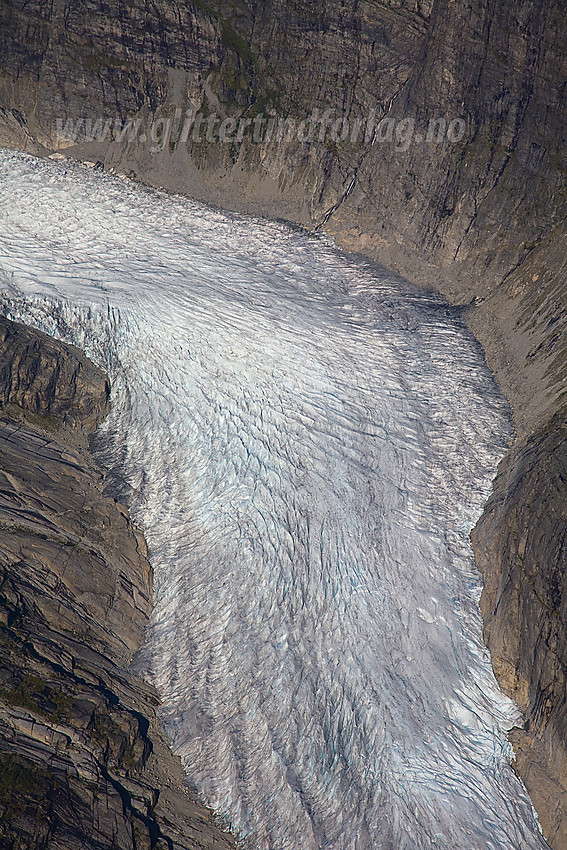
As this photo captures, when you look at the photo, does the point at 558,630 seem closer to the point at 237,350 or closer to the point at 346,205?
the point at 237,350

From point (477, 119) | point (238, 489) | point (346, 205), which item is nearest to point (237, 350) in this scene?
point (238, 489)

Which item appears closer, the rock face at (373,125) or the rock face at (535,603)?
the rock face at (535,603)

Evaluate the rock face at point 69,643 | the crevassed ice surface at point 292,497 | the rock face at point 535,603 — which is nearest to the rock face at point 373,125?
the rock face at point 535,603

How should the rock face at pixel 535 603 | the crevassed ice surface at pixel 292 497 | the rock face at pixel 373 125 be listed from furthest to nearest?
1. the rock face at pixel 373 125
2. the crevassed ice surface at pixel 292 497
3. the rock face at pixel 535 603

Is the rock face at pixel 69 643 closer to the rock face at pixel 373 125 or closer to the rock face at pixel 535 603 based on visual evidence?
the rock face at pixel 535 603

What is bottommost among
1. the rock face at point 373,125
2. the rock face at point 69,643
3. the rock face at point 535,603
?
the rock face at point 69,643

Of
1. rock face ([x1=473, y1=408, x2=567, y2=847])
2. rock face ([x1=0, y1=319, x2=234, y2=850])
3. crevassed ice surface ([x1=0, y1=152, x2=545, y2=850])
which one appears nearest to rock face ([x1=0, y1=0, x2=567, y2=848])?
rock face ([x1=473, y1=408, x2=567, y2=847])

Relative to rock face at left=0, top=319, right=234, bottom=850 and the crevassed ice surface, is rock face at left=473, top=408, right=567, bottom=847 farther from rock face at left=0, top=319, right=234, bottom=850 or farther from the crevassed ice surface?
rock face at left=0, top=319, right=234, bottom=850
